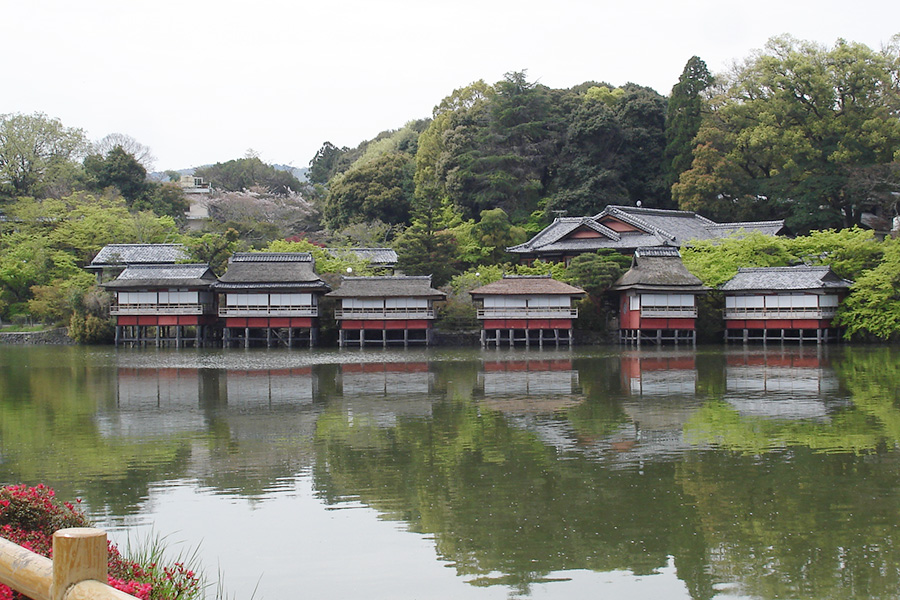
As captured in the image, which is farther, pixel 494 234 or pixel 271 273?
pixel 494 234

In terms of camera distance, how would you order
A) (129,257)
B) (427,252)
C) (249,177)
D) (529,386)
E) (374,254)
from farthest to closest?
(249,177) → (374,254) → (129,257) → (427,252) → (529,386)

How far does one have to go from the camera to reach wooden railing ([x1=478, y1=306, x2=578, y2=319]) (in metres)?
41.6

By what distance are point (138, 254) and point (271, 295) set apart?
33.6ft

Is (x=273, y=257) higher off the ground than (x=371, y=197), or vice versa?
(x=371, y=197)

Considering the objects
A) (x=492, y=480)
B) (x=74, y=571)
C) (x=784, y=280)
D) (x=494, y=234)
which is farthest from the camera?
(x=494, y=234)

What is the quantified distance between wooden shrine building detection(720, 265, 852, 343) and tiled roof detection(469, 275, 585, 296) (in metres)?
7.74

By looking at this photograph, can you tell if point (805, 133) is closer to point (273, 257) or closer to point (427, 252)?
point (427, 252)

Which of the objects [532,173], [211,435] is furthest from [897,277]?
[211,435]

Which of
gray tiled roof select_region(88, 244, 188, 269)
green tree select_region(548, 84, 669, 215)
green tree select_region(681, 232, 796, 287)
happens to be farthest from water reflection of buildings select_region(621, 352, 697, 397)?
gray tiled roof select_region(88, 244, 188, 269)

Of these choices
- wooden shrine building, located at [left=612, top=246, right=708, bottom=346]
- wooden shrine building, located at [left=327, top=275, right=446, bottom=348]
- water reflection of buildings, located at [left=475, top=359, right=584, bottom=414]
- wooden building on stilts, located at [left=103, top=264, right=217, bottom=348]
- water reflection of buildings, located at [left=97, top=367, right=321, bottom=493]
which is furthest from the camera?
wooden building on stilts, located at [left=103, top=264, right=217, bottom=348]

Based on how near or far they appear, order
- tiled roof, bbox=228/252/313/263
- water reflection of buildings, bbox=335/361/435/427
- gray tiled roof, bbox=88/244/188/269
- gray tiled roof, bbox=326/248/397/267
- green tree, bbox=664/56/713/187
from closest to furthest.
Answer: water reflection of buildings, bbox=335/361/435/427, tiled roof, bbox=228/252/313/263, gray tiled roof, bbox=88/244/188/269, gray tiled roof, bbox=326/248/397/267, green tree, bbox=664/56/713/187

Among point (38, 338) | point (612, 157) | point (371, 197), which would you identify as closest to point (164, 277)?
point (38, 338)

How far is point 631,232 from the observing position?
1882 inches

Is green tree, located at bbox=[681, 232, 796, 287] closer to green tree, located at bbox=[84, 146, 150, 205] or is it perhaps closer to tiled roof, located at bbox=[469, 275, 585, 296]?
tiled roof, located at bbox=[469, 275, 585, 296]
